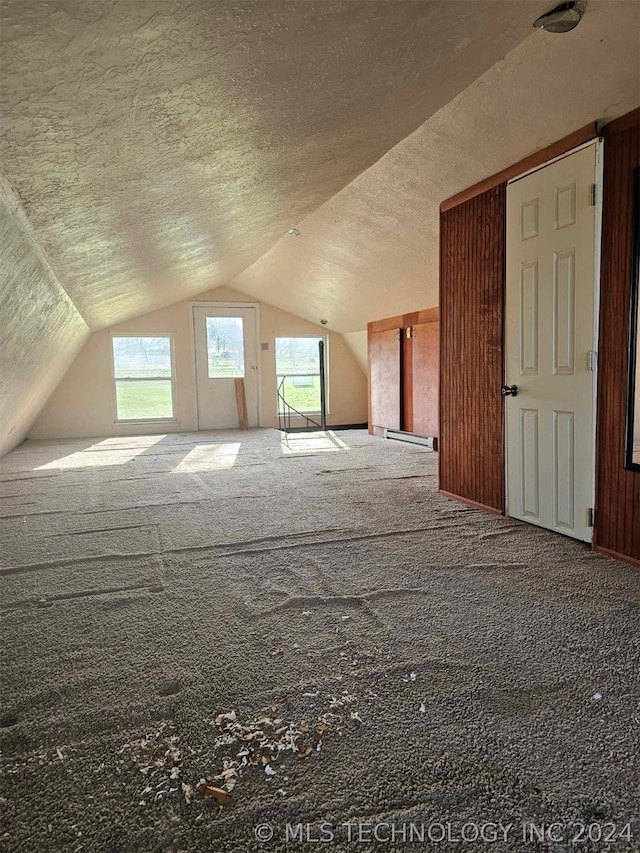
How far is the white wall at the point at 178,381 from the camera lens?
7.84m

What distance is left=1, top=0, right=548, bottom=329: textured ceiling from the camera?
1390 mm

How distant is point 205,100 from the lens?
1.90m

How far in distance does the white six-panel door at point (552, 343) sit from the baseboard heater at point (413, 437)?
301 cm

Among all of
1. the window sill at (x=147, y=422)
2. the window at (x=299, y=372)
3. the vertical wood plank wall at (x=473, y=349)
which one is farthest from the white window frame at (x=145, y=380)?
the vertical wood plank wall at (x=473, y=349)

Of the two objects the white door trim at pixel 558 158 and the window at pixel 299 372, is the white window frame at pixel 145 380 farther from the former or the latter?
the white door trim at pixel 558 158

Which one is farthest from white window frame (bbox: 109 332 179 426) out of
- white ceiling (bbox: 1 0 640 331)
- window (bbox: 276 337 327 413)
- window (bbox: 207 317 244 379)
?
white ceiling (bbox: 1 0 640 331)

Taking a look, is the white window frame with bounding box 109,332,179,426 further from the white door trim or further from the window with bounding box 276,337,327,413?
the white door trim

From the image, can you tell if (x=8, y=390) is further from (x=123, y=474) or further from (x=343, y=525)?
(x=343, y=525)

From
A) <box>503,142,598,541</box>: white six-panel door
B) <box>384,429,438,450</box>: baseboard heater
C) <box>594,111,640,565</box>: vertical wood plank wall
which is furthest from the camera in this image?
<box>384,429,438,450</box>: baseboard heater

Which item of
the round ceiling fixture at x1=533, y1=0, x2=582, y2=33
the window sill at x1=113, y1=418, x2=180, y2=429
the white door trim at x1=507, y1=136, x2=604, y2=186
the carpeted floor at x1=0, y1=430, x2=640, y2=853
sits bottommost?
the carpeted floor at x1=0, y1=430, x2=640, y2=853

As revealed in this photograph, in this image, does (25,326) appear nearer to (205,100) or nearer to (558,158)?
(205,100)

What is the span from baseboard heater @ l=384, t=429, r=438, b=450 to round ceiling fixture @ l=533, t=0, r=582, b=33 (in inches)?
176

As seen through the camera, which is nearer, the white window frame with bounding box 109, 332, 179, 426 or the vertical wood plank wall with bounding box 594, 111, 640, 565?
the vertical wood plank wall with bounding box 594, 111, 640, 565

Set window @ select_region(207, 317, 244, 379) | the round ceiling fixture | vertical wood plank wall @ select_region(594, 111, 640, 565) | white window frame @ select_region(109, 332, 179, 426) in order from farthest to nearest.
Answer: window @ select_region(207, 317, 244, 379) → white window frame @ select_region(109, 332, 179, 426) → vertical wood plank wall @ select_region(594, 111, 640, 565) → the round ceiling fixture
